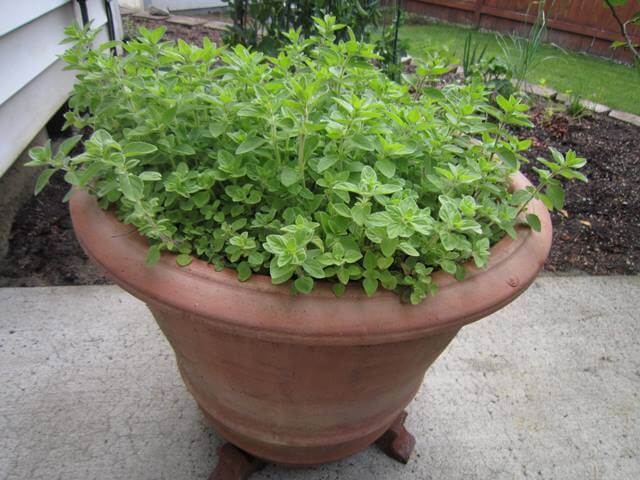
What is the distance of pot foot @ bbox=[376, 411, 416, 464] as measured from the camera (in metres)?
1.51

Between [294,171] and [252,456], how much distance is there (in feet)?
2.87

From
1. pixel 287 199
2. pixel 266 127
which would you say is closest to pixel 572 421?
pixel 287 199

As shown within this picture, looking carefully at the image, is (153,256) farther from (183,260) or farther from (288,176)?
(288,176)

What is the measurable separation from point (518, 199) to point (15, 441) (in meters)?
1.55

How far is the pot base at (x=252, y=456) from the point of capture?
1.39 meters

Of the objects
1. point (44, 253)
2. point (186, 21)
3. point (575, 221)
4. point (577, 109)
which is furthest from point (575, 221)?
point (186, 21)

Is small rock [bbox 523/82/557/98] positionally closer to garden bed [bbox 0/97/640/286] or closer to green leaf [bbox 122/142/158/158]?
garden bed [bbox 0/97/640/286]

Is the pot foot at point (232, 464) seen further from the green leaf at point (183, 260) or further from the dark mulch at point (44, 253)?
the dark mulch at point (44, 253)

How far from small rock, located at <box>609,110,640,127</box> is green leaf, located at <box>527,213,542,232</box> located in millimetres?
3287

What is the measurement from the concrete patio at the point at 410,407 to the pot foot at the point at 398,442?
0.03m

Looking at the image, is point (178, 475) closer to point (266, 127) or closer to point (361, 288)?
point (361, 288)

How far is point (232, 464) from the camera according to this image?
1385 mm

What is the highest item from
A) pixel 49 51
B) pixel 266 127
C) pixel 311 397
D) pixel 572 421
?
pixel 266 127

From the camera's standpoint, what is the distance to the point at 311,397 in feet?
3.55
